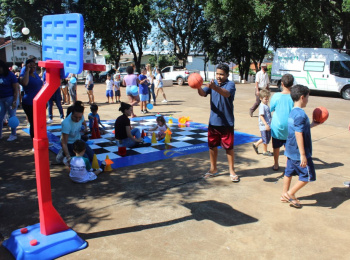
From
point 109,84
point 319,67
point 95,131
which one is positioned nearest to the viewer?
point 95,131

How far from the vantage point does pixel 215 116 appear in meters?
4.65

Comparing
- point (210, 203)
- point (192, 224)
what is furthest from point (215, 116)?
point (192, 224)

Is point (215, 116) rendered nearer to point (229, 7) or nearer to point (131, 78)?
point (131, 78)

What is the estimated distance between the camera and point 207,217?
357cm

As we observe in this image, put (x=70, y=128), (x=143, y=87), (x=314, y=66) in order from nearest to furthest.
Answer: (x=70, y=128), (x=143, y=87), (x=314, y=66)

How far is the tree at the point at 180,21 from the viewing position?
109ft

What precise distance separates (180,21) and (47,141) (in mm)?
33437

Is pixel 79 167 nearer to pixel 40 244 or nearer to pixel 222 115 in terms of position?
pixel 40 244

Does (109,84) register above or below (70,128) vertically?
above

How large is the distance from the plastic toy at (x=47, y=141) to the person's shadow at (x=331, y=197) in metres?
2.86

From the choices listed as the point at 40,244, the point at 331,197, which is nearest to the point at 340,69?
the point at 331,197

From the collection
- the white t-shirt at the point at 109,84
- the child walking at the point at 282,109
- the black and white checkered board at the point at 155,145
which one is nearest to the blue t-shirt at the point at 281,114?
the child walking at the point at 282,109

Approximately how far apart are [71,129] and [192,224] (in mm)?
2606

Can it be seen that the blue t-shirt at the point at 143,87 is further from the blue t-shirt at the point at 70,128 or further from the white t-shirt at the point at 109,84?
the blue t-shirt at the point at 70,128
